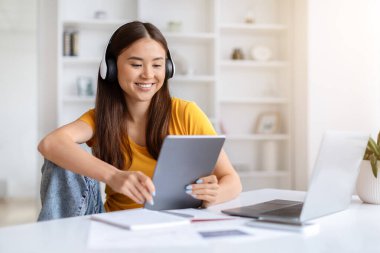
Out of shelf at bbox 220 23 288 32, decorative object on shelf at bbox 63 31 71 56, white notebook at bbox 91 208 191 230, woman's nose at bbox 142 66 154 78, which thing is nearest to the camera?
white notebook at bbox 91 208 191 230

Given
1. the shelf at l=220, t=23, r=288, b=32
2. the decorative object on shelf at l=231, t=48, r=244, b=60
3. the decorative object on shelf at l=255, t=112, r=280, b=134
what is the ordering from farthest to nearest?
the decorative object on shelf at l=255, t=112, r=280, b=134, the decorative object on shelf at l=231, t=48, r=244, b=60, the shelf at l=220, t=23, r=288, b=32

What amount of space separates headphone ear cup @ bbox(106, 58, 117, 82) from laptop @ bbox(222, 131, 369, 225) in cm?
75

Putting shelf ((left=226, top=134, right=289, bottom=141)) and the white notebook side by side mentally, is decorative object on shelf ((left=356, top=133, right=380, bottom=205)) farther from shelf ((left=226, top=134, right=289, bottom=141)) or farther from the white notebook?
shelf ((left=226, top=134, right=289, bottom=141))

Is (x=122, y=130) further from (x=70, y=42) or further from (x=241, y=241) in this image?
(x=70, y=42)

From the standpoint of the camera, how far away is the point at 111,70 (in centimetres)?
192

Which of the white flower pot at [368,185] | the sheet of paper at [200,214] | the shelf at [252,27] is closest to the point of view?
the sheet of paper at [200,214]

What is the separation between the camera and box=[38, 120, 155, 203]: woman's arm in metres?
1.35

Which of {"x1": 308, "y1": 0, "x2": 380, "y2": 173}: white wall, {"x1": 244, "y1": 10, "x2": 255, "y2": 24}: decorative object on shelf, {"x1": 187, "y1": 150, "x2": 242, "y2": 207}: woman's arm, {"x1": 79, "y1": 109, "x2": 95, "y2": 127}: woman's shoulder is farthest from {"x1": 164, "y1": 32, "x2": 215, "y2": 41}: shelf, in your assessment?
{"x1": 187, "y1": 150, "x2": 242, "y2": 207}: woman's arm

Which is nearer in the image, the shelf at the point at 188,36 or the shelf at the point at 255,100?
the shelf at the point at 188,36

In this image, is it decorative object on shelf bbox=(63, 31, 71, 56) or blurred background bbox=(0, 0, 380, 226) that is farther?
decorative object on shelf bbox=(63, 31, 71, 56)

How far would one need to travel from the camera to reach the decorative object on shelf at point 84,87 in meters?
4.47

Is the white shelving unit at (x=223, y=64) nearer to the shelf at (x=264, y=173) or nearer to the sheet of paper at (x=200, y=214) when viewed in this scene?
the shelf at (x=264, y=173)

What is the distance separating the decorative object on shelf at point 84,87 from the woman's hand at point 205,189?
3142 mm

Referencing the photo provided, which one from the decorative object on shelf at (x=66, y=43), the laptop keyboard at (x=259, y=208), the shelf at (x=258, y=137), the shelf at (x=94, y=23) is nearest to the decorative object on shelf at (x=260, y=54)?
the shelf at (x=258, y=137)
